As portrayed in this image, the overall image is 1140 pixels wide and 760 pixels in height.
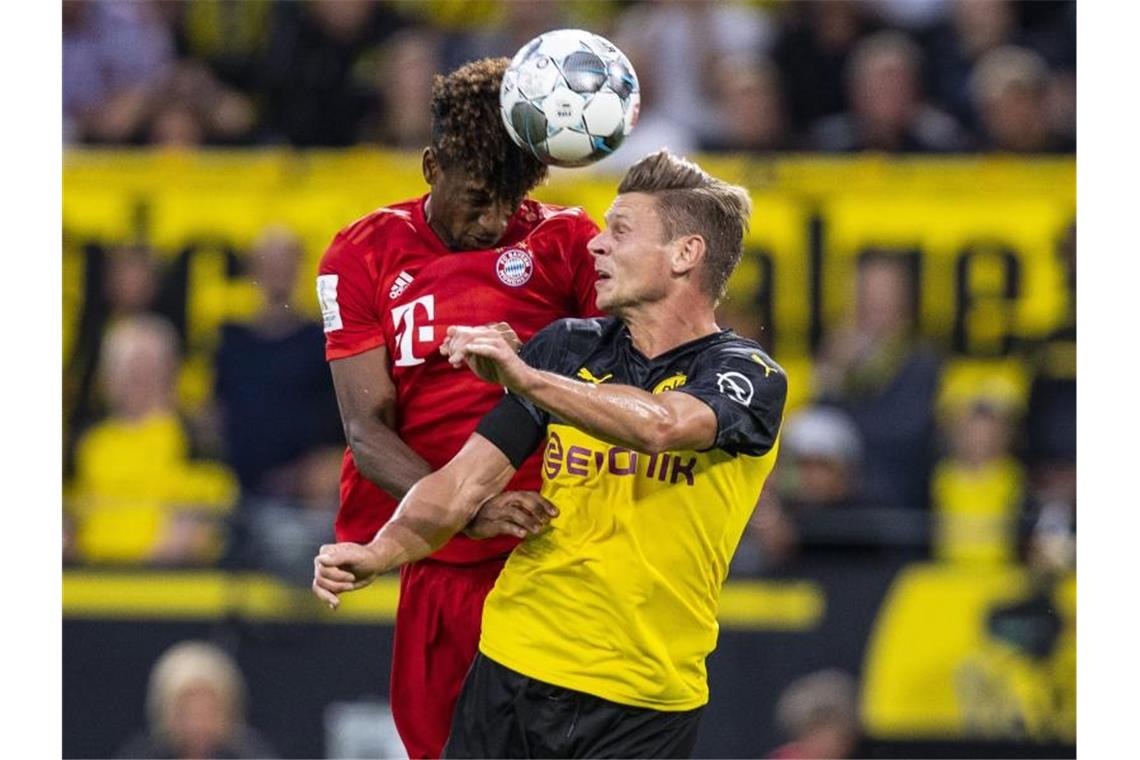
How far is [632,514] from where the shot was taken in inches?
173

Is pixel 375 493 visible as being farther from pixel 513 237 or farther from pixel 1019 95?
pixel 1019 95

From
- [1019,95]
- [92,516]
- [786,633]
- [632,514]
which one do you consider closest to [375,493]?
[632,514]

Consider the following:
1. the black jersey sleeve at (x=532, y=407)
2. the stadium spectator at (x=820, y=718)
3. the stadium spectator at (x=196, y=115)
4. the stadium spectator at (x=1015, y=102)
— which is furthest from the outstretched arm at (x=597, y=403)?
the stadium spectator at (x=196, y=115)

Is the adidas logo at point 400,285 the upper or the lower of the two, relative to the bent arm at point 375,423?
upper

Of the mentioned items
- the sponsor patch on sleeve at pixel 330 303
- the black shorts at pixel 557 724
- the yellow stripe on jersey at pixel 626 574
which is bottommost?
the black shorts at pixel 557 724

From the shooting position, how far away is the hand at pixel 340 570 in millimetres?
4301

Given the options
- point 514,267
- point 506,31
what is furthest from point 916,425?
point 514,267

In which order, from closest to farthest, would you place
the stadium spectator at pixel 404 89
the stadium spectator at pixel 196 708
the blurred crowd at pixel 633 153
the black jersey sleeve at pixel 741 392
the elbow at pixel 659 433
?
the elbow at pixel 659 433 → the black jersey sleeve at pixel 741 392 → the stadium spectator at pixel 196 708 → the blurred crowd at pixel 633 153 → the stadium spectator at pixel 404 89

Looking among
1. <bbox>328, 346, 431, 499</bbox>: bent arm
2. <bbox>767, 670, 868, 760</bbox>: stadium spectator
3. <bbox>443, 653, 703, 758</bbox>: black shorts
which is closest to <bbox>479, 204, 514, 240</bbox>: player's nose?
<bbox>328, 346, 431, 499</bbox>: bent arm

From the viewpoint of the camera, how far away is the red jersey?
5.07 meters

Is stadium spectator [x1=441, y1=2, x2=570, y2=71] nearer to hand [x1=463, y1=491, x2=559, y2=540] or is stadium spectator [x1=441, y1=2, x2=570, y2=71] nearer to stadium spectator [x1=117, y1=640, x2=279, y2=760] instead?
stadium spectator [x1=117, y1=640, x2=279, y2=760]

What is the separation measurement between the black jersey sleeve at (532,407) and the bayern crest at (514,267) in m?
0.46

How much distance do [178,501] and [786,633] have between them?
359cm

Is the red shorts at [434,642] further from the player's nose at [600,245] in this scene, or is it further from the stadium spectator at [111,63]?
the stadium spectator at [111,63]
